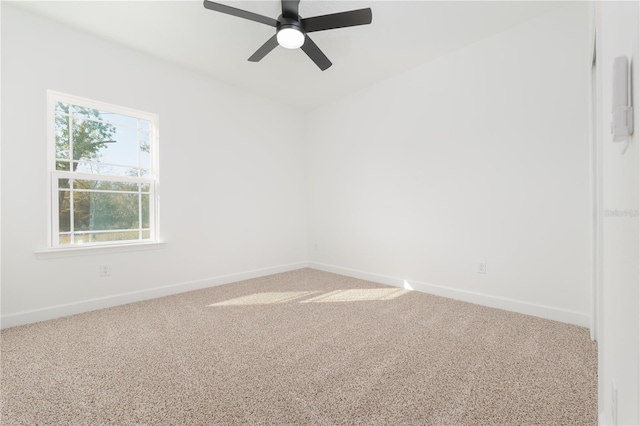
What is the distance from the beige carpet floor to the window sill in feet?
1.90

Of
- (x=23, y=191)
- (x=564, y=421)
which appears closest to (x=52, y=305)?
(x=23, y=191)

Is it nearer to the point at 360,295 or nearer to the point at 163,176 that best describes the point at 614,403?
the point at 360,295

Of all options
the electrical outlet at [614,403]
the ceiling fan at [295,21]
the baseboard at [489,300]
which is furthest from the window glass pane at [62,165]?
the electrical outlet at [614,403]

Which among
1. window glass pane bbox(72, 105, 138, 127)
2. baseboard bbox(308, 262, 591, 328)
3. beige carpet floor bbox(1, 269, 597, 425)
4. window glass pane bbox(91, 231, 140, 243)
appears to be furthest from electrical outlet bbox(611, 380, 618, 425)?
window glass pane bbox(72, 105, 138, 127)

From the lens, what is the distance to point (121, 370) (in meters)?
1.78

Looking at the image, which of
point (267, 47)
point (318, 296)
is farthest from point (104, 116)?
point (318, 296)

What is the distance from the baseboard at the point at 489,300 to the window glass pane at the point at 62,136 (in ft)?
11.7

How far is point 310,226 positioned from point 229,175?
1.60 meters

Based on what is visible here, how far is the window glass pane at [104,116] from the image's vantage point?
2884 mm

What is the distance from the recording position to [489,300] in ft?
9.46

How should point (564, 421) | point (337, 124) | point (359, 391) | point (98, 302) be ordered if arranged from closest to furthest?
1. point (564, 421)
2. point (359, 391)
3. point (98, 302)
4. point (337, 124)

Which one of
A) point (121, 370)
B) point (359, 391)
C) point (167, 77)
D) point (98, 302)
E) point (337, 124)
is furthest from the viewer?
point (337, 124)

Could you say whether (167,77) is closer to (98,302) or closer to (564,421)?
(98,302)

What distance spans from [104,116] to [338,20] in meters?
2.58
